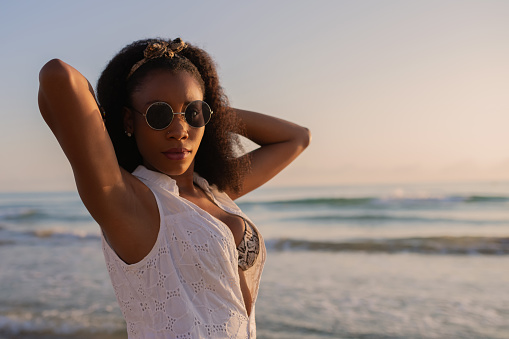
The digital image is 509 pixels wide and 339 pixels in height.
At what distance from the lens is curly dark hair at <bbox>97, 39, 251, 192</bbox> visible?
6.13ft

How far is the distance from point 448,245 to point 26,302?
7.65 meters

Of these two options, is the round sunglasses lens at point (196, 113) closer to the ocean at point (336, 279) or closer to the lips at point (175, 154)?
the lips at point (175, 154)

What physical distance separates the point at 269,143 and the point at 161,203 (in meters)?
1.10

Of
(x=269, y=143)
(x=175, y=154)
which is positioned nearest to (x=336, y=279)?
(x=269, y=143)

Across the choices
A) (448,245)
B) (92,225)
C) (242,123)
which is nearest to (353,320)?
(242,123)

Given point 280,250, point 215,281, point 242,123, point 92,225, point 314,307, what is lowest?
point 92,225

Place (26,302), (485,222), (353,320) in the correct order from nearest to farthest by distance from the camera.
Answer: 1. (353,320)
2. (26,302)
3. (485,222)

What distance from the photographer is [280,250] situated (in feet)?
32.5

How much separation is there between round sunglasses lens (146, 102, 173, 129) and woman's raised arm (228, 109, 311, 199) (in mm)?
832

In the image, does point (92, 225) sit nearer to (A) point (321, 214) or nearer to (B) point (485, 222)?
(A) point (321, 214)

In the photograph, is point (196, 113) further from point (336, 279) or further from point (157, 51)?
point (336, 279)

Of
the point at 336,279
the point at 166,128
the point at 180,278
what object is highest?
the point at 166,128

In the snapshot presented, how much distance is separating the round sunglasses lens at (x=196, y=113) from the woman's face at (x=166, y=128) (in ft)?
0.06

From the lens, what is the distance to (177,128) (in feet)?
5.95
